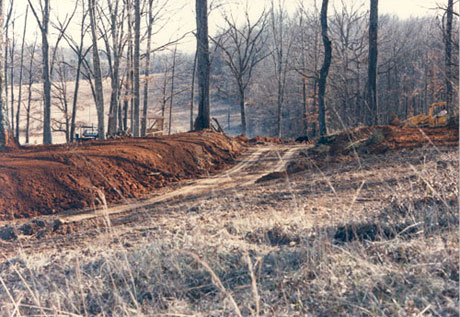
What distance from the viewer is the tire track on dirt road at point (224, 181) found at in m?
9.20

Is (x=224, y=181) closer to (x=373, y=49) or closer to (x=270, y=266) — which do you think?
(x=270, y=266)

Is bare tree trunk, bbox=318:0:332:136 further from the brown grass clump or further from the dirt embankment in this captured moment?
the brown grass clump

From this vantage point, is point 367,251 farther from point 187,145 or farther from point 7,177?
point 187,145

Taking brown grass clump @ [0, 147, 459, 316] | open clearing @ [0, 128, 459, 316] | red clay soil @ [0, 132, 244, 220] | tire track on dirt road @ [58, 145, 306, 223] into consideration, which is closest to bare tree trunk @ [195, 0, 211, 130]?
tire track on dirt road @ [58, 145, 306, 223]

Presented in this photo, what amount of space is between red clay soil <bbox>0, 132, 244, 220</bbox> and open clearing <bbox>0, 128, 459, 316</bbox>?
2.32 metres

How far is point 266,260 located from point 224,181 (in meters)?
7.87

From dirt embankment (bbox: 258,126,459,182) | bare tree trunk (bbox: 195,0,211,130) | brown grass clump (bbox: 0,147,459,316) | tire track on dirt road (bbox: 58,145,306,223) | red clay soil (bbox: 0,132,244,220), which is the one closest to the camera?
brown grass clump (bbox: 0,147,459,316)

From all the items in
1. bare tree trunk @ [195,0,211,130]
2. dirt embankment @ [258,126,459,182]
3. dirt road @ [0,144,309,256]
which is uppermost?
bare tree trunk @ [195,0,211,130]

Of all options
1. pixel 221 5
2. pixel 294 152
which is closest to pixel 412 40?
pixel 221 5

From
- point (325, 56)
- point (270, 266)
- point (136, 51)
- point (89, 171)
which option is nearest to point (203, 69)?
point (136, 51)

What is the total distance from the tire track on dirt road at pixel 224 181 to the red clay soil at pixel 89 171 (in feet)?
1.62

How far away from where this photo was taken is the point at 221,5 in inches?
1039

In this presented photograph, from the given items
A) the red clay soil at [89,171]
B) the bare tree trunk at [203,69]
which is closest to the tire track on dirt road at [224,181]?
the red clay soil at [89,171]

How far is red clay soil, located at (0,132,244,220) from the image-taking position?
9.79 metres
